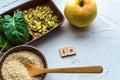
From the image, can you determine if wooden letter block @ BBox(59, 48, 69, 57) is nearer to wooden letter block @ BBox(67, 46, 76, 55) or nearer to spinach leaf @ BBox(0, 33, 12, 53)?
wooden letter block @ BBox(67, 46, 76, 55)

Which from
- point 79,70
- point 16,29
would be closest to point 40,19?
point 16,29

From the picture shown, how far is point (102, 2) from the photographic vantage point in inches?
35.0

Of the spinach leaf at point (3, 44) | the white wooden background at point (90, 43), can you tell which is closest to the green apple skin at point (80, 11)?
the white wooden background at point (90, 43)

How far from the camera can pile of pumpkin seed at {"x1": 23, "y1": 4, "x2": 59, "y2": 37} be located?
0.82 m

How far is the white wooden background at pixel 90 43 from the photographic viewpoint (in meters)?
0.81

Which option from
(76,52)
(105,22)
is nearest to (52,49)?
(76,52)

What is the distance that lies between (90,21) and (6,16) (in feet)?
0.74

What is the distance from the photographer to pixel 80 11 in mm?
790

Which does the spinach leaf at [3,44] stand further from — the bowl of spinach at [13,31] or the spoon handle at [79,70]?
the spoon handle at [79,70]

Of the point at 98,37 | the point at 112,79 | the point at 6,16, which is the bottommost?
the point at 112,79

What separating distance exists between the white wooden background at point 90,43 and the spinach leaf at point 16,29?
5 centimetres

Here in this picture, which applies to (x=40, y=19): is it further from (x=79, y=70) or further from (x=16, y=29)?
(x=79, y=70)

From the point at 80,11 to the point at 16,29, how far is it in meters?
0.17

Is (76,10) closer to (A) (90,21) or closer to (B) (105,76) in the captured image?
(A) (90,21)
